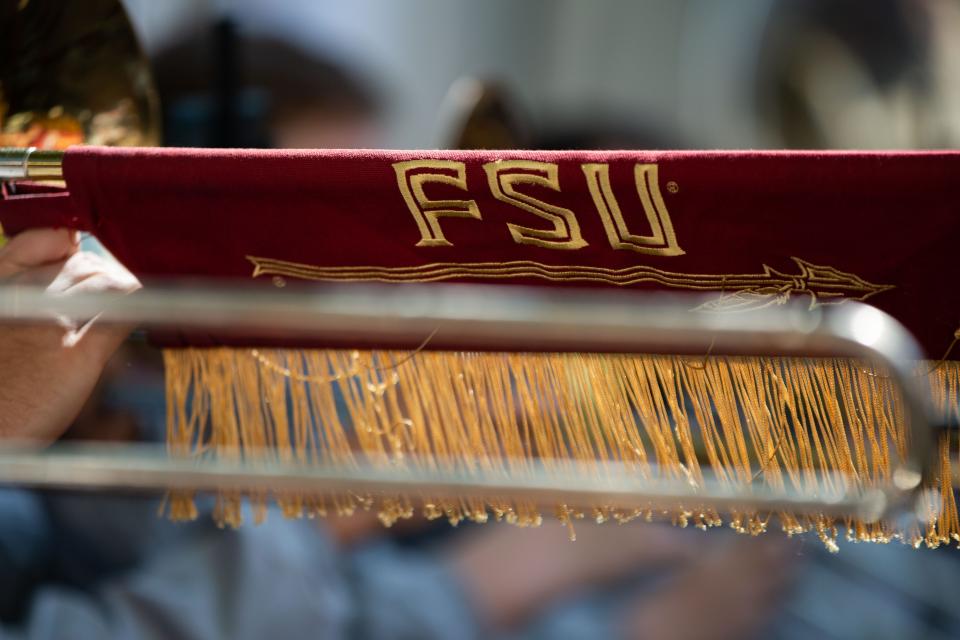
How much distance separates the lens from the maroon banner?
0.56 m

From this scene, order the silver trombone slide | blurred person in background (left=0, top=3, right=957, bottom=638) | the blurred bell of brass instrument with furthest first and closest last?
blurred person in background (left=0, top=3, right=957, bottom=638)
the blurred bell of brass instrument
the silver trombone slide

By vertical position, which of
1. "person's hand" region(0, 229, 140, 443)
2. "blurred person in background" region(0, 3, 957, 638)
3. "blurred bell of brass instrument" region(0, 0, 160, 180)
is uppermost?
"blurred bell of brass instrument" region(0, 0, 160, 180)

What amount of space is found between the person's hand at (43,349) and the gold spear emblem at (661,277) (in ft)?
0.46

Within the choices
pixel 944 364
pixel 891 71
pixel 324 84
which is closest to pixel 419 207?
pixel 944 364

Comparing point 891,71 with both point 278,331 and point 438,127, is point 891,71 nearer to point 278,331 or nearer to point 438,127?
point 438,127

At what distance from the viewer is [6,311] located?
480 millimetres

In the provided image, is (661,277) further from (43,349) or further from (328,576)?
(328,576)

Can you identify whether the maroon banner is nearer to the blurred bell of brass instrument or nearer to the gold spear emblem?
the gold spear emblem

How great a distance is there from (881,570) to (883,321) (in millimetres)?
995

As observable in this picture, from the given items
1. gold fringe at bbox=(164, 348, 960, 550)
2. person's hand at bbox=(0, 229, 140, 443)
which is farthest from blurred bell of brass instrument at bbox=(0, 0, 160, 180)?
gold fringe at bbox=(164, 348, 960, 550)

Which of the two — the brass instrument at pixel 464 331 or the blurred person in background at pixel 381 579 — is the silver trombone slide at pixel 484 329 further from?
the blurred person in background at pixel 381 579

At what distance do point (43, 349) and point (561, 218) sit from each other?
1.25 ft

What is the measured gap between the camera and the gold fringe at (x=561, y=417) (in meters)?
0.61

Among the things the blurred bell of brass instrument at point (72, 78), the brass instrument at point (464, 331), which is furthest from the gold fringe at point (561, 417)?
the blurred bell of brass instrument at point (72, 78)
